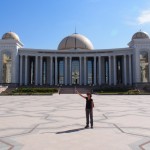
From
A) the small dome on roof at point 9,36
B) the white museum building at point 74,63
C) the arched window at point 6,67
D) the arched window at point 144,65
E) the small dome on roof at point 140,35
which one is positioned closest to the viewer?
the white museum building at point 74,63

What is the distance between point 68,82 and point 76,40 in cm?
1317

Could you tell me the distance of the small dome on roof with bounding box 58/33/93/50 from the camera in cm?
7962

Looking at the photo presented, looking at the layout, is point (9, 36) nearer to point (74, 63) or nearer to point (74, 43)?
point (74, 43)

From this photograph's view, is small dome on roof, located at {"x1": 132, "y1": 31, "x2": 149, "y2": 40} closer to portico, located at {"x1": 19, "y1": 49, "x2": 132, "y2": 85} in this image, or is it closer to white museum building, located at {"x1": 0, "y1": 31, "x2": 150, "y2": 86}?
white museum building, located at {"x1": 0, "y1": 31, "x2": 150, "y2": 86}

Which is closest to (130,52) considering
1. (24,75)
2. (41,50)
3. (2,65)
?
(41,50)

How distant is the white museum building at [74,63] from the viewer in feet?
227

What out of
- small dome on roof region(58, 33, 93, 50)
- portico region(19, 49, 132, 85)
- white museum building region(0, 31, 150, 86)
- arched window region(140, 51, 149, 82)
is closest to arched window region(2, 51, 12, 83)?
white museum building region(0, 31, 150, 86)

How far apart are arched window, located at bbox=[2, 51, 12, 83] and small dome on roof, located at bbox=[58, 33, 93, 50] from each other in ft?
52.4

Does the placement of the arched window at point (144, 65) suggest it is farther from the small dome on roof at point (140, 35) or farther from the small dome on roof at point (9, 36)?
the small dome on roof at point (9, 36)

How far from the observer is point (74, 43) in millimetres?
79625

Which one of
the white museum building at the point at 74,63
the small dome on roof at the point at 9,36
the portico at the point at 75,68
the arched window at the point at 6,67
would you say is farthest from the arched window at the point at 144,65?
the arched window at the point at 6,67

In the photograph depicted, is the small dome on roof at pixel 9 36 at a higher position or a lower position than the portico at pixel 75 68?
higher

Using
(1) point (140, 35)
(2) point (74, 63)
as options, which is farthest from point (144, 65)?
(2) point (74, 63)

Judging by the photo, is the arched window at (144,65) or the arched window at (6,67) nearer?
the arched window at (144,65)
